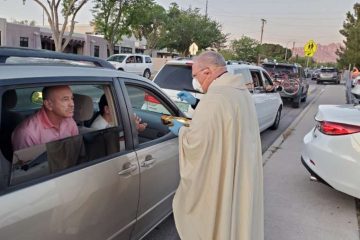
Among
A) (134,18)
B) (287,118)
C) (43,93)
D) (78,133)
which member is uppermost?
(134,18)

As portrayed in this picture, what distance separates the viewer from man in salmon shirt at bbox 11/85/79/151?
226 centimetres

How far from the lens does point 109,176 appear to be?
2.45 metres

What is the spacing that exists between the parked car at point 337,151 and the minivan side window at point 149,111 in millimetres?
2018

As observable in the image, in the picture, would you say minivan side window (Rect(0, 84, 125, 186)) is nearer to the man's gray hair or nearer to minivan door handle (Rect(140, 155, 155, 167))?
minivan door handle (Rect(140, 155, 155, 167))

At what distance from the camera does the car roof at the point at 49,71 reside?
192cm

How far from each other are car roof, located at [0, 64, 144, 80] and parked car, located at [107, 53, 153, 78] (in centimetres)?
2358

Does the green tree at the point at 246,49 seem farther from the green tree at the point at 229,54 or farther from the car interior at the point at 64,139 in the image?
the car interior at the point at 64,139

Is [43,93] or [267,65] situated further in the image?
[267,65]

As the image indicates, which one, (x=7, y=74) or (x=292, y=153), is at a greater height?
(x=7, y=74)

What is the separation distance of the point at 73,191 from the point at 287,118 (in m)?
11.3

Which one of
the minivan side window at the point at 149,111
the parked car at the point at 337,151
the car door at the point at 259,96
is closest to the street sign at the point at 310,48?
the car door at the point at 259,96

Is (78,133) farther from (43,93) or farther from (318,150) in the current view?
(318,150)

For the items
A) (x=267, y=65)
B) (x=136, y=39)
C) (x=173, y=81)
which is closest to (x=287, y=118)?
(x=267, y=65)

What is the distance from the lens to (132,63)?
89.8 ft
